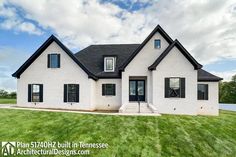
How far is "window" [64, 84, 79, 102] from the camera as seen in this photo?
17703mm

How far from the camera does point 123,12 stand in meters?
19.9

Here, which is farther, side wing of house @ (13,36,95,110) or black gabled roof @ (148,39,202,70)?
side wing of house @ (13,36,95,110)

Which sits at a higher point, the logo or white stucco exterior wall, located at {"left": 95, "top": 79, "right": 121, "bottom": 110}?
white stucco exterior wall, located at {"left": 95, "top": 79, "right": 121, "bottom": 110}

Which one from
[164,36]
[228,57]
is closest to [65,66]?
[164,36]

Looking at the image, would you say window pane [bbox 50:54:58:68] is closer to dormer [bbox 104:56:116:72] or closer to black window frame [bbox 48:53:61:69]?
black window frame [bbox 48:53:61:69]

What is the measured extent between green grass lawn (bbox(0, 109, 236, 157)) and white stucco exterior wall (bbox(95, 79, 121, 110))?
5096 mm

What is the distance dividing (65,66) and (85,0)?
6236 mm

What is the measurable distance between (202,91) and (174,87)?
336 cm

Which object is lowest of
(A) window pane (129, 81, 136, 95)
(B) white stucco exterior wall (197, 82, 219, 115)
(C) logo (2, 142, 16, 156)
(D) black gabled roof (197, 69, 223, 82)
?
(C) logo (2, 142, 16, 156)

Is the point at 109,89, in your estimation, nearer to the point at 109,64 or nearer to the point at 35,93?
the point at 109,64

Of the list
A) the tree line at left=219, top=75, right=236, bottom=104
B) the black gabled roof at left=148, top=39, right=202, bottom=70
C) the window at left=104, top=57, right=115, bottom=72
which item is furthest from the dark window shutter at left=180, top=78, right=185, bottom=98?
the tree line at left=219, top=75, right=236, bottom=104

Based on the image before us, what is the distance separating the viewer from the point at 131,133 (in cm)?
1082

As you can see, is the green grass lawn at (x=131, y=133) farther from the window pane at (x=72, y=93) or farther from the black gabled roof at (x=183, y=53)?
the black gabled roof at (x=183, y=53)

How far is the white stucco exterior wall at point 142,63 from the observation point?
17.9 meters
